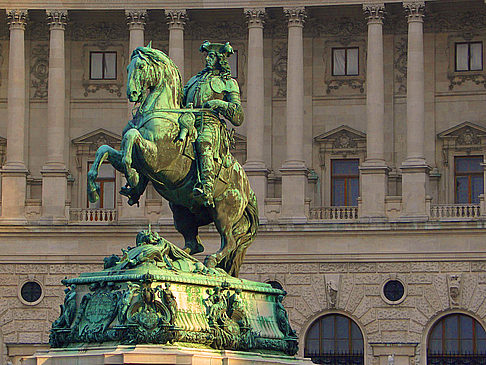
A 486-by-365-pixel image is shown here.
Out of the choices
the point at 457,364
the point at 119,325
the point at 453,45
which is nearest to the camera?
the point at 119,325

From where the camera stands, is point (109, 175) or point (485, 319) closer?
point (485, 319)

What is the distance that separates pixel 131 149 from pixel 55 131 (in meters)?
39.7

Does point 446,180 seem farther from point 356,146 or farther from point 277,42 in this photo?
point 277,42

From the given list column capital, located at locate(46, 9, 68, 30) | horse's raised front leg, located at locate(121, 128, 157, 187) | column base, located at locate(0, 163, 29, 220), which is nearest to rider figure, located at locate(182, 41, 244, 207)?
horse's raised front leg, located at locate(121, 128, 157, 187)

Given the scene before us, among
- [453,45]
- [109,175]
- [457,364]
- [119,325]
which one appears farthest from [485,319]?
[119,325]

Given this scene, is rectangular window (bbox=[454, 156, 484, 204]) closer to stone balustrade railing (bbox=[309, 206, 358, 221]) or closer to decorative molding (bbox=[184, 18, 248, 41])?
stone balustrade railing (bbox=[309, 206, 358, 221])

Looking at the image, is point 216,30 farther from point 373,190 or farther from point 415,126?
point 373,190

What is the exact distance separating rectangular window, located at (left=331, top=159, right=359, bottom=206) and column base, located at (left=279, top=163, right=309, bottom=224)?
1888 millimetres

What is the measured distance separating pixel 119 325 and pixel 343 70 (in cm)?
4210

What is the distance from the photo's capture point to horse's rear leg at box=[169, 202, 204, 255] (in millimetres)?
20141

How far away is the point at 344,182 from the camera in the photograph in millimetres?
58562

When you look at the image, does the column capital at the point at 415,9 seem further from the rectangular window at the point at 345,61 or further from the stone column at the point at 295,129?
the stone column at the point at 295,129

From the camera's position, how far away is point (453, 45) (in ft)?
192

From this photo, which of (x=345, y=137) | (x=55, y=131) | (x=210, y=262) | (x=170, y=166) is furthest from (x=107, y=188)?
(x=170, y=166)
